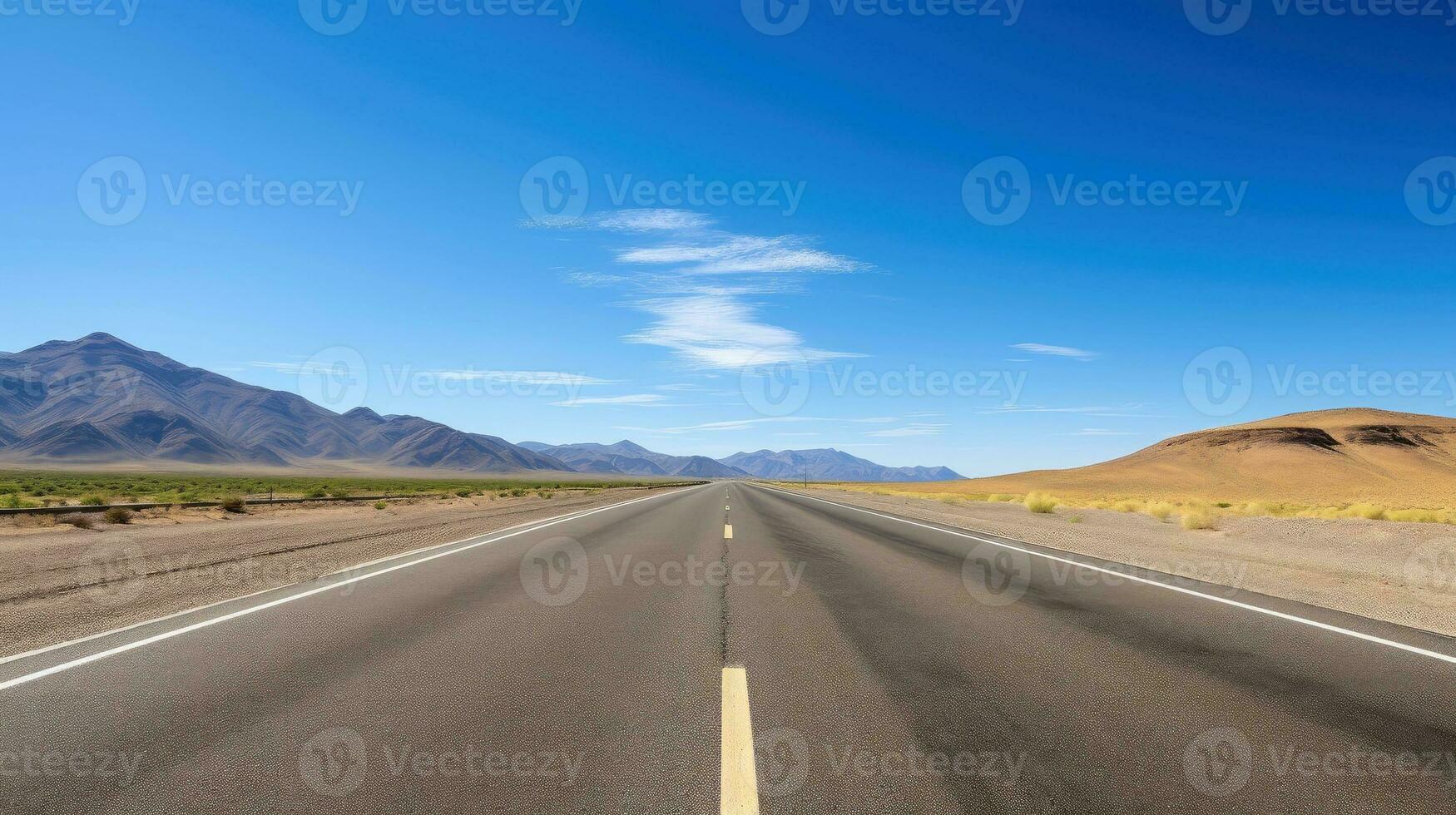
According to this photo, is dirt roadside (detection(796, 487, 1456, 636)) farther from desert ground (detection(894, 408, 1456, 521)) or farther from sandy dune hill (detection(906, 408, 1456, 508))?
sandy dune hill (detection(906, 408, 1456, 508))

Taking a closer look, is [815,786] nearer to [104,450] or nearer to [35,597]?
[35,597]

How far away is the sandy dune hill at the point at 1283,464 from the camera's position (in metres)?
79.4

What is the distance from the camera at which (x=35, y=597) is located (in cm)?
889

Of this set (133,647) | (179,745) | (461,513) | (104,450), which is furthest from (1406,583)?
(104,450)

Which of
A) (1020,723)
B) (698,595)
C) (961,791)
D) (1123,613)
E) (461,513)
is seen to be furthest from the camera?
(461,513)

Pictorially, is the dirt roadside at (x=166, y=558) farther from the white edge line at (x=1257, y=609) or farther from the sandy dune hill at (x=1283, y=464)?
the sandy dune hill at (x=1283, y=464)

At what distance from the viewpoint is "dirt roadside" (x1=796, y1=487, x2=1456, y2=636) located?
9133 mm

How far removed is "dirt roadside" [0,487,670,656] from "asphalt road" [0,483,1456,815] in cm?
109

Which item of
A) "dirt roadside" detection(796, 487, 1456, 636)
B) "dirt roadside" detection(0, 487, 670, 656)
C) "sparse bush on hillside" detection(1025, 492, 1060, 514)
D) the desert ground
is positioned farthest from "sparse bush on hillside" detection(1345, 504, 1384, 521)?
the desert ground

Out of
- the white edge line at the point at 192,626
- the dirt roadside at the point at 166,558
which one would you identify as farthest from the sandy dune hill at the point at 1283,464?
the white edge line at the point at 192,626

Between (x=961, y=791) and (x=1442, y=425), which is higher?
(x=1442, y=425)

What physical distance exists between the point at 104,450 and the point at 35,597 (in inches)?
8715

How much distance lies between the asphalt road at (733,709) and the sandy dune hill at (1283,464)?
239 ft

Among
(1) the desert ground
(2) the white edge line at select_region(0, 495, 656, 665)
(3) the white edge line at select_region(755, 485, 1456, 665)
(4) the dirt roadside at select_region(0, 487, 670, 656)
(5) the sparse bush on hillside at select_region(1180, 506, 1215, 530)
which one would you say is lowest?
(4) the dirt roadside at select_region(0, 487, 670, 656)
